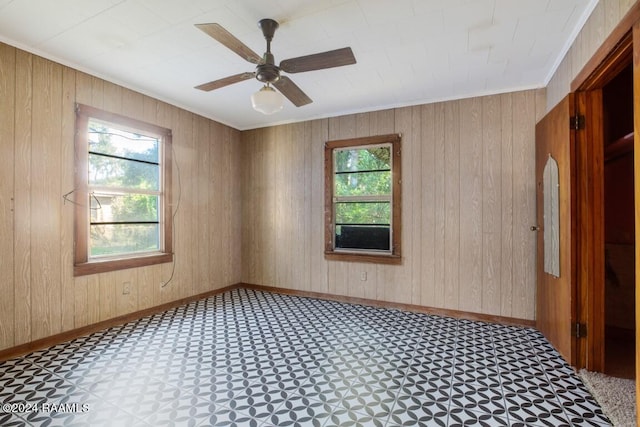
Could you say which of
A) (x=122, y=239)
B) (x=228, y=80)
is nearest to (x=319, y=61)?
(x=228, y=80)

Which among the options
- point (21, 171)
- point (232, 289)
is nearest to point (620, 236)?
point (232, 289)

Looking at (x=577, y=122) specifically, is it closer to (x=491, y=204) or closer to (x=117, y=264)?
(x=491, y=204)

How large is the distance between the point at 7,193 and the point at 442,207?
4.33m

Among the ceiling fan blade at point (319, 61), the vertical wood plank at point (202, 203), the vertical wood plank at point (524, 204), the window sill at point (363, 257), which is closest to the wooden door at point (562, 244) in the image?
the vertical wood plank at point (524, 204)

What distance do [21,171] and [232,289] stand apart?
120 inches

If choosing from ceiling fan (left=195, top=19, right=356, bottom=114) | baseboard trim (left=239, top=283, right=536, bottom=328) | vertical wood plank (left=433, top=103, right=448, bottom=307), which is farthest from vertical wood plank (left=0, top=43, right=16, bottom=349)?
vertical wood plank (left=433, top=103, right=448, bottom=307)

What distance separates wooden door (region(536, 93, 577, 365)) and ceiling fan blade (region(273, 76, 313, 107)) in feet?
6.97

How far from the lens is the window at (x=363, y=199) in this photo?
4.16m

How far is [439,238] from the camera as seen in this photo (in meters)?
3.89

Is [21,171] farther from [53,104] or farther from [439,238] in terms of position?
[439,238]

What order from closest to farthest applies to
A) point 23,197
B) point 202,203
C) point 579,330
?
point 579,330
point 23,197
point 202,203

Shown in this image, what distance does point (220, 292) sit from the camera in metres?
4.84

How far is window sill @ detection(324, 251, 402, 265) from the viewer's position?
162 inches

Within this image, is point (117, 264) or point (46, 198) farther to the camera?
point (117, 264)
